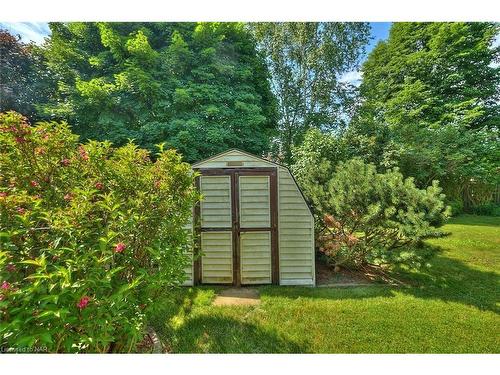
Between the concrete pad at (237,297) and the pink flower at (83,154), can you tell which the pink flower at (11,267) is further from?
the concrete pad at (237,297)

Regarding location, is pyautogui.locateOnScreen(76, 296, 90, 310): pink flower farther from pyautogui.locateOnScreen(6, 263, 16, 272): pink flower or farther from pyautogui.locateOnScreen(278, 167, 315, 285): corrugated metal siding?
pyautogui.locateOnScreen(278, 167, 315, 285): corrugated metal siding

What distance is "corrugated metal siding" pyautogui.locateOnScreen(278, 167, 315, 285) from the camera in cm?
276

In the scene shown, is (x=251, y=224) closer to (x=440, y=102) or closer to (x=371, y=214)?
(x=371, y=214)

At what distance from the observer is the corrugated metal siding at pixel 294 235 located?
2760 mm

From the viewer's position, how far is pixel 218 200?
2768 mm

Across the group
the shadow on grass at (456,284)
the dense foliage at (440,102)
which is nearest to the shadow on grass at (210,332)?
the shadow on grass at (456,284)

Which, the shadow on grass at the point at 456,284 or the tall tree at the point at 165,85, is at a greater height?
the tall tree at the point at 165,85

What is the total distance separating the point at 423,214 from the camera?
238 centimetres

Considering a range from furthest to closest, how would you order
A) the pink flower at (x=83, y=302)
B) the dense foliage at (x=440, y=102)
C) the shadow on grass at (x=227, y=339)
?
the dense foliage at (x=440, y=102) → the shadow on grass at (x=227, y=339) → the pink flower at (x=83, y=302)

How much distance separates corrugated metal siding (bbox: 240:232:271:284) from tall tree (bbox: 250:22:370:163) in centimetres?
114

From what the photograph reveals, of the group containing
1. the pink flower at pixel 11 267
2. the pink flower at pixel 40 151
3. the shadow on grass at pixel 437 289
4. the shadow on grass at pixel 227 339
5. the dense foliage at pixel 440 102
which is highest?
the dense foliage at pixel 440 102

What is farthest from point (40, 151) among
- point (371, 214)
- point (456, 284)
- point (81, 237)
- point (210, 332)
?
point (456, 284)

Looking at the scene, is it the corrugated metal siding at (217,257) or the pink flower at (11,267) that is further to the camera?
the corrugated metal siding at (217,257)

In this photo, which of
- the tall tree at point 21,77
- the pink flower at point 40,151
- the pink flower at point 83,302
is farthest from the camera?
the tall tree at point 21,77
